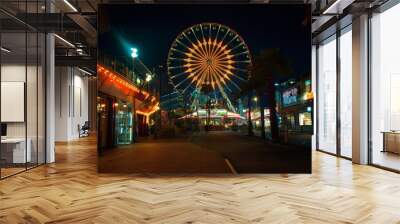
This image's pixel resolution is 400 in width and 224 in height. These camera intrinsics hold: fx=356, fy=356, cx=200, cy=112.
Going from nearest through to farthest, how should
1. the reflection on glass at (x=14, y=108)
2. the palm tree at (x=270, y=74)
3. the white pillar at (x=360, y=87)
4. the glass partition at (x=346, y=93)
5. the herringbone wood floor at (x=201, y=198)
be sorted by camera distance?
the herringbone wood floor at (x=201, y=198)
the palm tree at (x=270, y=74)
the reflection on glass at (x=14, y=108)
the white pillar at (x=360, y=87)
the glass partition at (x=346, y=93)

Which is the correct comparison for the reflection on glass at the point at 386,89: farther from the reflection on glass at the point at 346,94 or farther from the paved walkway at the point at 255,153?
the paved walkway at the point at 255,153

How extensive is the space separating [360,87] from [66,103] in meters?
12.5

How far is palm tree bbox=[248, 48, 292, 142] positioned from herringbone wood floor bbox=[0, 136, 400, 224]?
109 cm

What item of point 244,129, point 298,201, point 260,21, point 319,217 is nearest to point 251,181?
point 244,129

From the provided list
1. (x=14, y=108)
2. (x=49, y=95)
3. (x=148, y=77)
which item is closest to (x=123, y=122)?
(x=148, y=77)

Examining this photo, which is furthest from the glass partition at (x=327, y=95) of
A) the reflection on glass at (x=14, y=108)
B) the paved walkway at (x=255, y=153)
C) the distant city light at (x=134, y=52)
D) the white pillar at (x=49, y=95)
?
the reflection on glass at (x=14, y=108)

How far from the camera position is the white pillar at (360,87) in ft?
25.8

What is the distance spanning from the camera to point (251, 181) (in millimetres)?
5973

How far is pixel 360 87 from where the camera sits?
7.91 m

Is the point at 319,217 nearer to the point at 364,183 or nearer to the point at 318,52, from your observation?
the point at 364,183

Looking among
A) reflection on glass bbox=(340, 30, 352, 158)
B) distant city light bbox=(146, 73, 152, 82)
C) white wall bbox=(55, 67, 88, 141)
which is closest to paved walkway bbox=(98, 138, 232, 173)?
distant city light bbox=(146, 73, 152, 82)

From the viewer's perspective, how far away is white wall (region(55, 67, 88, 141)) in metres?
15.9

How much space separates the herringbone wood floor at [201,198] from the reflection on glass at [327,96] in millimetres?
3348

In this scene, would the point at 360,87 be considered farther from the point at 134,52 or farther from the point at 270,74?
the point at 134,52
